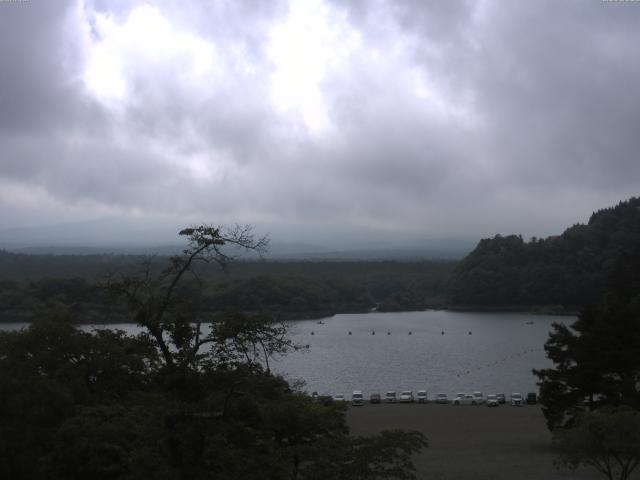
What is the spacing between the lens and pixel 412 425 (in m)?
20.1

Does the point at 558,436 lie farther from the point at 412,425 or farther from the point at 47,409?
the point at 412,425

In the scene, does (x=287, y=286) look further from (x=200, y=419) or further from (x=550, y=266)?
(x=200, y=419)

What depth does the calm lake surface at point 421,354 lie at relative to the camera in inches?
1229

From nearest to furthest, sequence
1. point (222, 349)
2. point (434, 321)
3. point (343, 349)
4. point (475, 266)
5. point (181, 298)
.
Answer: point (222, 349), point (181, 298), point (343, 349), point (434, 321), point (475, 266)

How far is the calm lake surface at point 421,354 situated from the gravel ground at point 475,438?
14.8 feet

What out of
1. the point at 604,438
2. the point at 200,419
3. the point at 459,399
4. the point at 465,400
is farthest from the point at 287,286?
the point at 200,419

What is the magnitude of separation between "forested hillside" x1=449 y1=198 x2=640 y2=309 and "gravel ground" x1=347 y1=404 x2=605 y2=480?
44.6 meters

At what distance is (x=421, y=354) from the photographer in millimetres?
41375

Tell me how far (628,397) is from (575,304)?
53.2m

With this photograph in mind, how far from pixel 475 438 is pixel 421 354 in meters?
23.5

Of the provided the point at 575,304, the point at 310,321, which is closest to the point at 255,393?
the point at 310,321

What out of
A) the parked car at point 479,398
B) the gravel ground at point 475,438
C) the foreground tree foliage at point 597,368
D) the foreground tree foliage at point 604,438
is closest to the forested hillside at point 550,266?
the parked car at point 479,398

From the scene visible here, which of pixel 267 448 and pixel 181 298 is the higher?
pixel 181 298

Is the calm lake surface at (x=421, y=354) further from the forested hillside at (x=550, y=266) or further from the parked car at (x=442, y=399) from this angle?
the forested hillside at (x=550, y=266)
